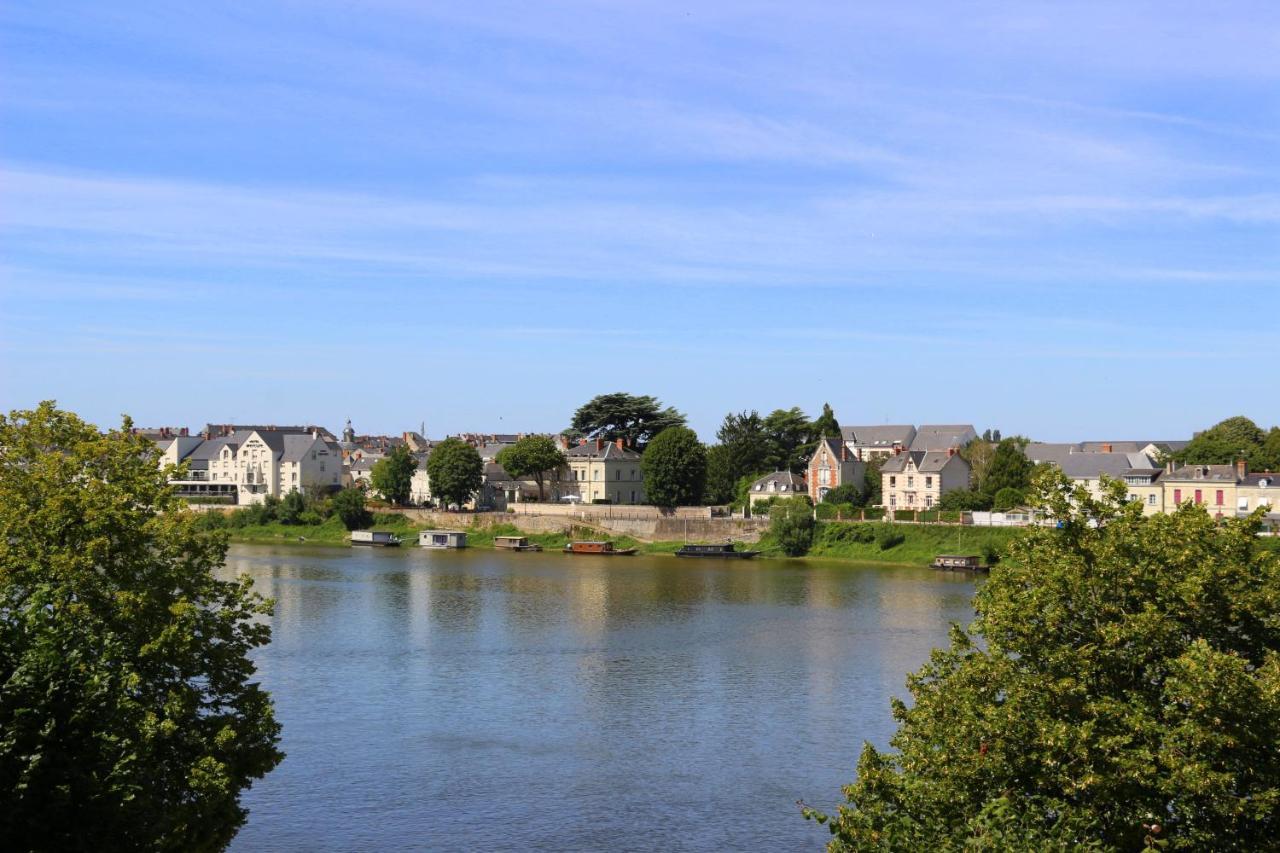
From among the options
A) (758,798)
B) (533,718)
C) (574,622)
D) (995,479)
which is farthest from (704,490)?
(758,798)

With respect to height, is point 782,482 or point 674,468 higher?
point 674,468

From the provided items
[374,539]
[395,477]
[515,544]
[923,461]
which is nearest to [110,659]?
[515,544]

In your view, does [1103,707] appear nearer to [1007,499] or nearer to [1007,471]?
[1007,499]


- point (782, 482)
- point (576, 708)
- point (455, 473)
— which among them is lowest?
point (576, 708)

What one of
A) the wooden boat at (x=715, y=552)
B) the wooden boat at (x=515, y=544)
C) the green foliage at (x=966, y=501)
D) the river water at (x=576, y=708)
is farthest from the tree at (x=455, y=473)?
the river water at (x=576, y=708)

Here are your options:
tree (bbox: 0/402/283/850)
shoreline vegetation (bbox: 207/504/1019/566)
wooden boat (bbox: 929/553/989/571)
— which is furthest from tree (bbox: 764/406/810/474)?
tree (bbox: 0/402/283/850)

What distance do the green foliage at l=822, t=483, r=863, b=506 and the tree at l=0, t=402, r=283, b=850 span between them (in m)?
76.4

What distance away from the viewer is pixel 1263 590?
20719 millimetres

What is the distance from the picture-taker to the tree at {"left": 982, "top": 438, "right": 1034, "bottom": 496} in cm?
9150

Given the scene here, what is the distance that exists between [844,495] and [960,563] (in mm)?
19425

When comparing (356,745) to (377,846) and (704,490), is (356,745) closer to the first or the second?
(377,846)

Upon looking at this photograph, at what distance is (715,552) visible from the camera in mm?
92625

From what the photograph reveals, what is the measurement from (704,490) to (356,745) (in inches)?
3095

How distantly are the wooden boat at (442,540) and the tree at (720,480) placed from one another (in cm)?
2097
